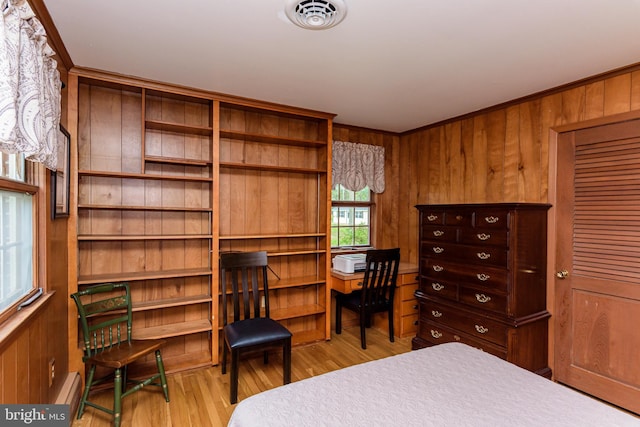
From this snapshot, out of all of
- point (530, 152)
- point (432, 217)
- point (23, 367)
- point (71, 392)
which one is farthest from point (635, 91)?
point (71, 392)

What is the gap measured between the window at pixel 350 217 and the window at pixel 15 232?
8.85ft

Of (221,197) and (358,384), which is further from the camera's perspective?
(221,197)

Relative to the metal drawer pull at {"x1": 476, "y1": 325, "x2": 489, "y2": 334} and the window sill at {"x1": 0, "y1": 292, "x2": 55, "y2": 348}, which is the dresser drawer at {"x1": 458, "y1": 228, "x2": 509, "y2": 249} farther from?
the window sill at {"x1": 0, "y1": 292, "x2": 55, "y2": 348}

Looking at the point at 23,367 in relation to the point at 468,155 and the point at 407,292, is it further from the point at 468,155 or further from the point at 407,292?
the point at 468,155

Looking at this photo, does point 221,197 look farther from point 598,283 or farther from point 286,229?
point 598,283

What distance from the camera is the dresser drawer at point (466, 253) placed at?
256cm

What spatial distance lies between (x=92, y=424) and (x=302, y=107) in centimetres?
293

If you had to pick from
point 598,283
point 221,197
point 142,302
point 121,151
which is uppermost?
point 121,151

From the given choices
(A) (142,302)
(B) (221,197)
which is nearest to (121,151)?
(B) (221,197)

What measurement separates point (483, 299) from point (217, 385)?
2264 millimetres

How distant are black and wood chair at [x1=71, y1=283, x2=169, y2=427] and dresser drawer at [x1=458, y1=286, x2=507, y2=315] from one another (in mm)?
2460

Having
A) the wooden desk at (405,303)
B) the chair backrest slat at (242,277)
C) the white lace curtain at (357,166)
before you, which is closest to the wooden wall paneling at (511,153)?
the wooden desk at (405,303)

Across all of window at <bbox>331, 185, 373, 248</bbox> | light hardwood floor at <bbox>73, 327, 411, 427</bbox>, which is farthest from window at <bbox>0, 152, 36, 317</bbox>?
window at <bbox>331, 185, 373, 248</bbox>

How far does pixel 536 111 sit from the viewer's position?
279 cm
